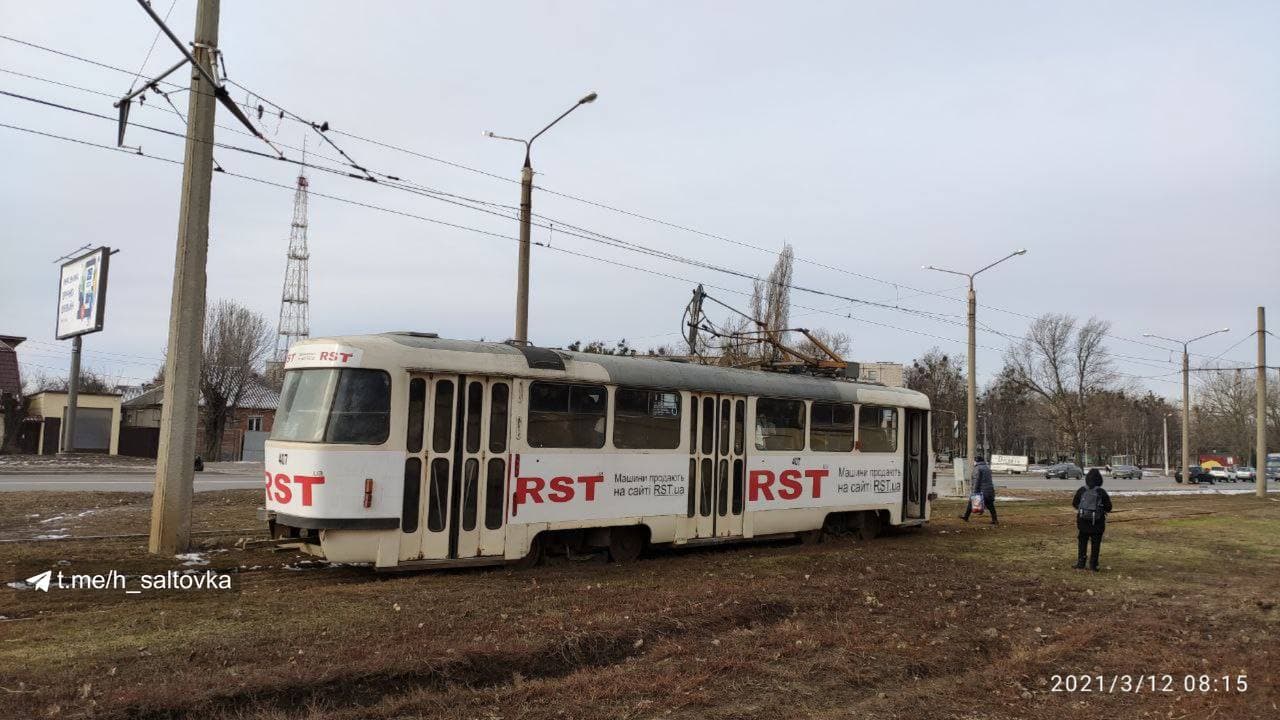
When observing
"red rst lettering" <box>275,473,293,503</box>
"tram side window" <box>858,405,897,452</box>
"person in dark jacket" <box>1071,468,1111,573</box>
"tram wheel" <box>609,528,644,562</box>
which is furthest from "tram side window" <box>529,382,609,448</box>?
"person in dark jacket" <box>1071,468,1111,573</box>

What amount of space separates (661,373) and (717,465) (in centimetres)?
172

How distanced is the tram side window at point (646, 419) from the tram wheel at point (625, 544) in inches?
47.0

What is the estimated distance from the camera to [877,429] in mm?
15789

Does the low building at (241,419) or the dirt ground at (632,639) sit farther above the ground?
the low building at (241,419)

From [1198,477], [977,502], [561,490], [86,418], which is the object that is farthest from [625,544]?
[1198,477]

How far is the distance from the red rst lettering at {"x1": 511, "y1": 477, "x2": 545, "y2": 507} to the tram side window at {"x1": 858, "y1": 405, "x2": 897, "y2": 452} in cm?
693

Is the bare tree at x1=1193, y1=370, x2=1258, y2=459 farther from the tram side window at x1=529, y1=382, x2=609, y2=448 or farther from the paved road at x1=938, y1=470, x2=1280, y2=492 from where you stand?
the tram side window at x1=529, y1=382, x2=609, y2=448

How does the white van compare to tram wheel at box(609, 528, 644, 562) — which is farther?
the white van

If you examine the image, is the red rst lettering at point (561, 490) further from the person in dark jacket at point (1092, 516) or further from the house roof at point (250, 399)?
the house roof at point (250, 399)

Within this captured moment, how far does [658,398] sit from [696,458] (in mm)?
1126

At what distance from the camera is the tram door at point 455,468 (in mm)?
9688

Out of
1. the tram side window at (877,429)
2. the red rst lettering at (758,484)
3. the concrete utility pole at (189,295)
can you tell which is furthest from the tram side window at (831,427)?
the concrete utility pole at (189,295)

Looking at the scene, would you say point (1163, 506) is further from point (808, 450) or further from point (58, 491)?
point (58, 491)

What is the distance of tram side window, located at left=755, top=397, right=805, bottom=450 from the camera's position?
1342 cm
